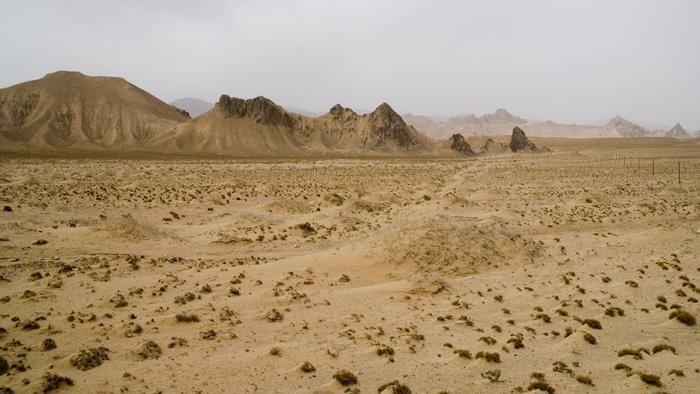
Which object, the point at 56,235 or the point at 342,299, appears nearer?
the point at 342,299

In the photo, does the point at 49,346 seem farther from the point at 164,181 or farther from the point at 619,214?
the point at 164,181

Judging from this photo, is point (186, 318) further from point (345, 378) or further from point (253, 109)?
point (253, 109)

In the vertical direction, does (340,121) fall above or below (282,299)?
above

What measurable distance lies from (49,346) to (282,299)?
615 centimetres

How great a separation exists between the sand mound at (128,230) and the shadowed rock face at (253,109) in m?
147

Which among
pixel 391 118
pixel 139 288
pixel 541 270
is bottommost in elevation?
pixel 541 270

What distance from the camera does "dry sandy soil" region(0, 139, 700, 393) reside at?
31.8 feet

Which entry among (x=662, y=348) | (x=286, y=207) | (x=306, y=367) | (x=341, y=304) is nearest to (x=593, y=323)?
(x=662, y=348)

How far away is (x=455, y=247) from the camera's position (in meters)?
18.8

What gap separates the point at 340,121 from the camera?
179m

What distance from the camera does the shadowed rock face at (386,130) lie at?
170 meters

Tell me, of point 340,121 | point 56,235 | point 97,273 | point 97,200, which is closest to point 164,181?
point 97,200

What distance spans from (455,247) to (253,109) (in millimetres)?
157211

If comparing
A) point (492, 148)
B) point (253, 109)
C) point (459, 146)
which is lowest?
point (492, 148)
